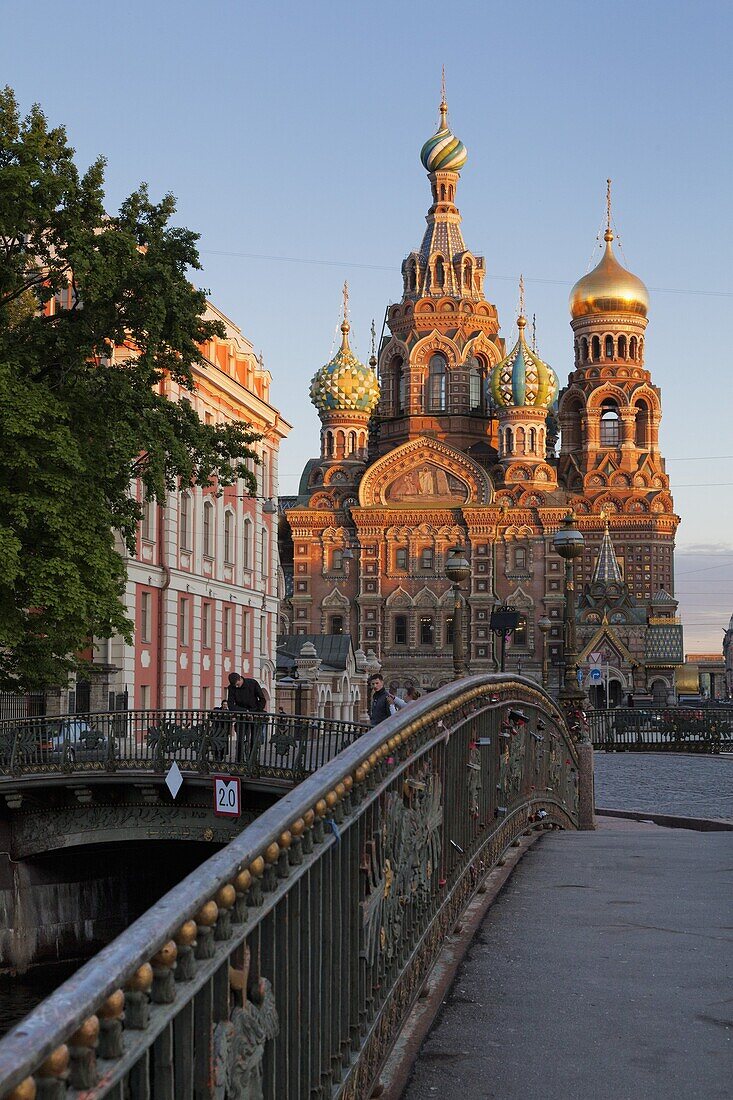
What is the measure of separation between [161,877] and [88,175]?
15096 millimetres

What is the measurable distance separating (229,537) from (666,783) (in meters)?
19.5

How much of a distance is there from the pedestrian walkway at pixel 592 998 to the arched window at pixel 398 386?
9270 cm

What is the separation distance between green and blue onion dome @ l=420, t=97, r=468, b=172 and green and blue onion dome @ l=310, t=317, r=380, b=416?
55.6ft

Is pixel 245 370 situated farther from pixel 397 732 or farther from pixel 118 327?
pixel 397 732

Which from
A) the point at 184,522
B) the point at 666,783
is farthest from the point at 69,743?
the point at 184,522

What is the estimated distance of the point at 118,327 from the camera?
24.5m

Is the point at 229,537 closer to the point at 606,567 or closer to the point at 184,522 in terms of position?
the point at 184,522

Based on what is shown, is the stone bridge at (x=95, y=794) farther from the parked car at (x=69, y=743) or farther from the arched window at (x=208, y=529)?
the arched window at (x=208, y=529)

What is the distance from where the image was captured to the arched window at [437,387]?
101 m

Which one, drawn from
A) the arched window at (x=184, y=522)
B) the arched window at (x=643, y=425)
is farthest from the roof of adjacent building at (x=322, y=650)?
the arched window at (x=643, y=425)

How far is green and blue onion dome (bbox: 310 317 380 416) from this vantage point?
99875mm

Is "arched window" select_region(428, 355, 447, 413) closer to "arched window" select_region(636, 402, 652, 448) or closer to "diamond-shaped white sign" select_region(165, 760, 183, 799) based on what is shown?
"arched window" select_region(636, 402, 652, 448)

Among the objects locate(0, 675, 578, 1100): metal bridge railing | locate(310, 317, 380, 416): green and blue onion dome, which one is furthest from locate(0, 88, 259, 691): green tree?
locate(310, 317, 380, 416): green and blue onion dome

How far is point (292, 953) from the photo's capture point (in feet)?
13.9
